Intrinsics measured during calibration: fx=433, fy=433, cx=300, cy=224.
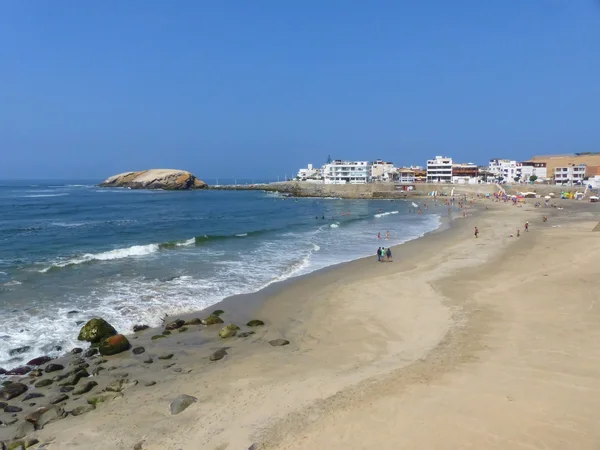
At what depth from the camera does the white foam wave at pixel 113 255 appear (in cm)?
2309

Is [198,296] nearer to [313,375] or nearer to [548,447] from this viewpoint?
[313,375]

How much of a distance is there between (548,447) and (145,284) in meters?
16.4

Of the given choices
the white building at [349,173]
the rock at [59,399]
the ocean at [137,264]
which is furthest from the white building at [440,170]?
the rock at [59,399]

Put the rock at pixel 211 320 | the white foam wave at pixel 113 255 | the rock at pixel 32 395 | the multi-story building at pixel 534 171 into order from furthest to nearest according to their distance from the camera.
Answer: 1. the multi-story building at pixel 534 171
2. the white foam wave at pixel 113 255
3. the rock at pixel 211 320
4. the rock at pixel 32 395

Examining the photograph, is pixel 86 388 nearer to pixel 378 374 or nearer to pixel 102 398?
pixel 102 398

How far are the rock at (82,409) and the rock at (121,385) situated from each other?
2.35 feet

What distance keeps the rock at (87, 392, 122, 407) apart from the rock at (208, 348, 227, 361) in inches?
98.9

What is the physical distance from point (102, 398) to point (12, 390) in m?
2.24

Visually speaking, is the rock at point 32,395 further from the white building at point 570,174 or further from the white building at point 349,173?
the white building at point 570,174

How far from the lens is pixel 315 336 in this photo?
42.2 ft

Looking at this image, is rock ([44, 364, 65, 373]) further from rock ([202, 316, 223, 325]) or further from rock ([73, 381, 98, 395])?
rock ([202, 316, 223, 325])

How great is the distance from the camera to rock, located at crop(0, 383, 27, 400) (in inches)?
373

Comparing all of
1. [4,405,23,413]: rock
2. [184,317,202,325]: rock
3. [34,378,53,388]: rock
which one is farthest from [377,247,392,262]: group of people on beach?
[4,405,23,413]: rock

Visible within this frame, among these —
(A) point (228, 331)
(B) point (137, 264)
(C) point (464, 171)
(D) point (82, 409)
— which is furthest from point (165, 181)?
(D) point (82, 409)
